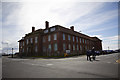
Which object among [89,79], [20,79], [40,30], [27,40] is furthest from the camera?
[27,40]

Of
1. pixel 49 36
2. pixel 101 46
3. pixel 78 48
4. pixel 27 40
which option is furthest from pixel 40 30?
pixel 101 46

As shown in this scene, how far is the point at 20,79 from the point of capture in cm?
515

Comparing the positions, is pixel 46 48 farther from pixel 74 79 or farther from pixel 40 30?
pixel 74 79

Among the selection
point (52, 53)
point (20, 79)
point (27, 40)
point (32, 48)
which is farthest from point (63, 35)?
point (20, 79)

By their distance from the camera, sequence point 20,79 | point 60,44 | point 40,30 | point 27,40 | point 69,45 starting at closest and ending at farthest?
1. point 20,79
2. point 60,44
3. point 69,45
4. point 40,30
5. point 27,40

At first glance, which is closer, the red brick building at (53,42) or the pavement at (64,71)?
the pavement at (64,71)

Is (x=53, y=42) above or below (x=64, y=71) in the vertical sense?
above

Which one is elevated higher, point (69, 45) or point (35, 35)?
point (35, 35)

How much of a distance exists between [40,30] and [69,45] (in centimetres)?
1441

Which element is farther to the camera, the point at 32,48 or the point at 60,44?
the point at 32,48

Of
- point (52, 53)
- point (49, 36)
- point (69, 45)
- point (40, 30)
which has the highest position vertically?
point (40, 30)

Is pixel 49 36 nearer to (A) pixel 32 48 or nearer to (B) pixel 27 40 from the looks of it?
(A) pixel 32 48

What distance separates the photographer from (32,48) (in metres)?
41.2

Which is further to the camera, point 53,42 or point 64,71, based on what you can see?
point 53,42
